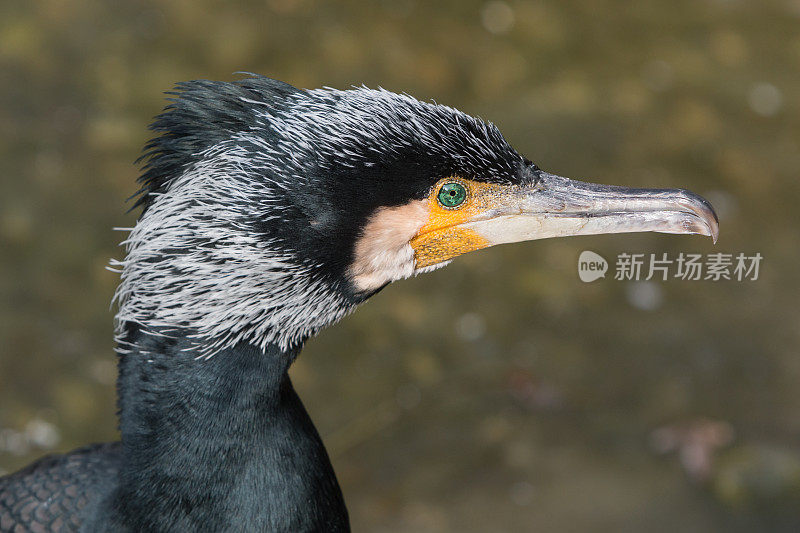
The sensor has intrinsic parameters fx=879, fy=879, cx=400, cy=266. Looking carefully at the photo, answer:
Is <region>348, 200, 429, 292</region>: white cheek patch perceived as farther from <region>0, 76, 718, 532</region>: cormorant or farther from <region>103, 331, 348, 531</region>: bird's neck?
<region>103, 331, 348, 531</region>: bird's neck

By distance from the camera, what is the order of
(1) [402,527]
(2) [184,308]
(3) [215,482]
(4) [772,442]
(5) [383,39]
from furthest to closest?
(5) [383,39]
(4) [772,442]
(1) [402,527]
(3) [215,482]
(2) [184,308]

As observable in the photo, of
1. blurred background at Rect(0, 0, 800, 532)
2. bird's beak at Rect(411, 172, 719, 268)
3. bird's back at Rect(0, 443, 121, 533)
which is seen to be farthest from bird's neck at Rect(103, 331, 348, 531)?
blurred background at Rect(0, 0, 800, 532)

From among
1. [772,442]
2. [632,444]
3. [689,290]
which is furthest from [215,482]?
[689,290]

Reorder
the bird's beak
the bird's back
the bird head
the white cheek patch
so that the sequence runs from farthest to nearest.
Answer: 1. the bird's back
2. the bird's beak
3. the white cheek patch
4. the bird head

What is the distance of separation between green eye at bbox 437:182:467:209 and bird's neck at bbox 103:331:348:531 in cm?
60

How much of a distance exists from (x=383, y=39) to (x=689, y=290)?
274 centimetres

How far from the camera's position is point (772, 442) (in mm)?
4629

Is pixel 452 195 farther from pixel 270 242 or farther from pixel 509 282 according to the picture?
pixel 509 282

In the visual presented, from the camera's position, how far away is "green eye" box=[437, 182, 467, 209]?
7.85ft

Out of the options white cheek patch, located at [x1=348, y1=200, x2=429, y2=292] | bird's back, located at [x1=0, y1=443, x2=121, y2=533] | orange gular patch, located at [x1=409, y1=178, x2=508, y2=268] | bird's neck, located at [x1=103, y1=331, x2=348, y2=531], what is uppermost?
orange gular patch, located at [x1=409, y1=178, x2=508, y2=268]

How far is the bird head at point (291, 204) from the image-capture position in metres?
2.21

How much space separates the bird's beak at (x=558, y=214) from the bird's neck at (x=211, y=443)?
60 centimetres

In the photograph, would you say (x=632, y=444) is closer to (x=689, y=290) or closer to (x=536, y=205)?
(x=689, y=290)

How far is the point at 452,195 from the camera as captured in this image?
7.92 feet
